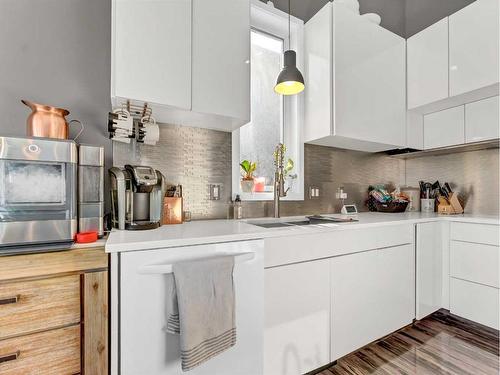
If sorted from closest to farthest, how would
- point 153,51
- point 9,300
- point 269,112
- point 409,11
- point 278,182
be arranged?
1. point 9,300
2. point 153,51
3. point 278,182
4. point 269,112
5. point 409,11

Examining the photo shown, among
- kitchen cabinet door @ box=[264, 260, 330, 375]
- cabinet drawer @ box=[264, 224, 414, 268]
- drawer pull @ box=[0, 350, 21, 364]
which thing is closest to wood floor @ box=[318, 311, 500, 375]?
kitchen cabinet door @ box=[264, 260, 330, 375]

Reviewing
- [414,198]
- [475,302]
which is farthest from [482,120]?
[475,302]

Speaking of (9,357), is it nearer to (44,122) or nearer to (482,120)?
(44,122)

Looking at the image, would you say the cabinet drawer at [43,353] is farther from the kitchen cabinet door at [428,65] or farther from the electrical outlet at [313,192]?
the kitchen cabinet door at [428,65]

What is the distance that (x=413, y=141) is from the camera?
7.77 ft

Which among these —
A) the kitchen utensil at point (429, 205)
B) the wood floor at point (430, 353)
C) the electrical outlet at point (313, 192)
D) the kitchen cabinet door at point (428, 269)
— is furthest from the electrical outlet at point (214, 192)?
the kitchen utensil at point (429, 205)

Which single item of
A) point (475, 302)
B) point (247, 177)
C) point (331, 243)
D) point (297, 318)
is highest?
point (247, 177)

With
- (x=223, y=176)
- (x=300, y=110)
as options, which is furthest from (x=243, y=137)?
(x=300, y=110)

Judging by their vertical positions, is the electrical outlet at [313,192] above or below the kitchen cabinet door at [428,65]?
below

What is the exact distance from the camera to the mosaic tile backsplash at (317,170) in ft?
5.36

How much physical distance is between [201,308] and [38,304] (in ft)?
1.84

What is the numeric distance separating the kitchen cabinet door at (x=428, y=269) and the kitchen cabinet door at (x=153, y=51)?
207 cm

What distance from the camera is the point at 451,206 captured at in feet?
7.84

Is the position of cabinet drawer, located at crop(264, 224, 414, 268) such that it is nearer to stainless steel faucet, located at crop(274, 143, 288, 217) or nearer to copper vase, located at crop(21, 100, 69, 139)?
stainless steel faucet, located at crop(274, 143, 288, 217)
